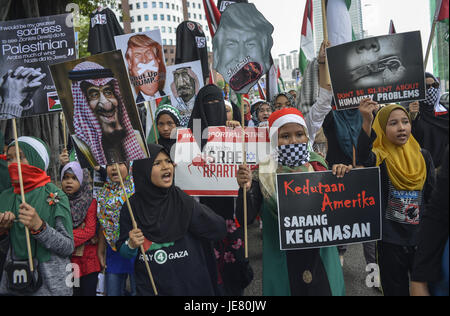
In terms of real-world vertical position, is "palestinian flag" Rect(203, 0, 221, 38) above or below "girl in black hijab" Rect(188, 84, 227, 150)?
above

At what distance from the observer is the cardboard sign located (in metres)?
3.94

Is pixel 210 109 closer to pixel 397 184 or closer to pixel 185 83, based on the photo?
pixel 185 83

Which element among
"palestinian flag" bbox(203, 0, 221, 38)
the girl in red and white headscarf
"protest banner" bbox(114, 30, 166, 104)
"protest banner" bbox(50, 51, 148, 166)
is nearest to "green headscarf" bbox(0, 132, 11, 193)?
"protest banner" bbox(50, 51, 148, 166)

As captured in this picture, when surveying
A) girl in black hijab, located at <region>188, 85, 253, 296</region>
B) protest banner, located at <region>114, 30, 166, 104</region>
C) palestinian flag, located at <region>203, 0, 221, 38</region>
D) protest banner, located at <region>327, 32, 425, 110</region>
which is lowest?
girl in black hijab, located at <region>188, 85, 253, 296</region>

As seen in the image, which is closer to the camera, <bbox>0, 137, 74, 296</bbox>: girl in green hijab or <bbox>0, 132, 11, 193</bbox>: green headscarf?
<bbox>0, 137, 74, 296</bbox>: girl in green hijab

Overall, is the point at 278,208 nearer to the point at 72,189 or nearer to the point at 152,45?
the point at 72,189

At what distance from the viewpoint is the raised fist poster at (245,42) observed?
3.20m

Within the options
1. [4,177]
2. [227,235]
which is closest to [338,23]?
[227,235]

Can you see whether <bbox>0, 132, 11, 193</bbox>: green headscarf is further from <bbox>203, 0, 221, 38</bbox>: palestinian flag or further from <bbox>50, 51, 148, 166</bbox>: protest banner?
<bbox>203, 0, 221, 38</bbox>: palestinian flag

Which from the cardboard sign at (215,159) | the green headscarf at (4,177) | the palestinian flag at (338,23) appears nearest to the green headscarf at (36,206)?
the green headscarf at (4,177)

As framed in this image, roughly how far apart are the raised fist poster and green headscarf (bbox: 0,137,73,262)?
1.61m

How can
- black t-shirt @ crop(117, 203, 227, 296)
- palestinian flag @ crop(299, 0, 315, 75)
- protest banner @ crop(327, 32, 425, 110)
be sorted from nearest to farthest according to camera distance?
black t-shirt @ crop(117, 203, 227, 296), protest banner @ crop(327, 32, 425, 110), palestinian flag @ crop(299, 0, 315, 75)

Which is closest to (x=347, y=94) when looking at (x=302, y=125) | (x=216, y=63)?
(x=302, y=125)

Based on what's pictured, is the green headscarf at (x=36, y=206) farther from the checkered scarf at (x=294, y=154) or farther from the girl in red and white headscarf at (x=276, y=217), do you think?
the checkered scarf at (x=294, y=154)
